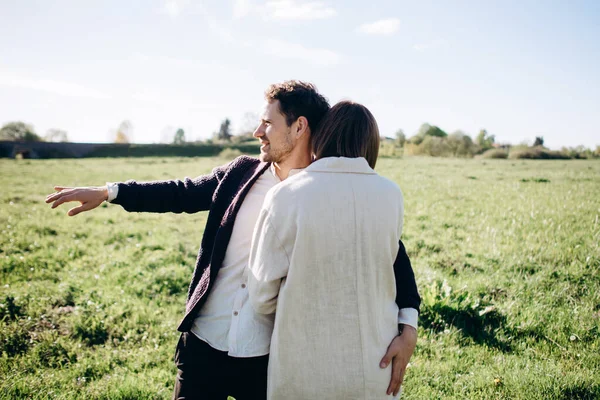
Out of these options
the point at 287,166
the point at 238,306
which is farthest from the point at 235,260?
the point at 287,166

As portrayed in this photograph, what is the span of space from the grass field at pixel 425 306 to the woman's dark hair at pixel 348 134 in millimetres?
2459

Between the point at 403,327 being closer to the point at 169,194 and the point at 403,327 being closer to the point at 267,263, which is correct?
the point at 267,263

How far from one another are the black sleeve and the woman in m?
0.30

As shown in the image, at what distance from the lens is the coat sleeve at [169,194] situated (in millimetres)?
2342

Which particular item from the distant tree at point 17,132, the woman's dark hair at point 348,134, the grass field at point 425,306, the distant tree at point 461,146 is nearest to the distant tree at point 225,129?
the distant tree at point 17,132

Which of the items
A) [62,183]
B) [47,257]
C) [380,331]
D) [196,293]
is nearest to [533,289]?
[380,331]

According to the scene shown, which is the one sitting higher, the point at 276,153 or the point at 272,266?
the point at 276,153

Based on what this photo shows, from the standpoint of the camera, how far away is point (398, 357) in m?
1.79

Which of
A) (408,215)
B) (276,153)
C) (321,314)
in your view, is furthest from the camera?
(408,215)

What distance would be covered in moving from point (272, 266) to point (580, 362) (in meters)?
3.37

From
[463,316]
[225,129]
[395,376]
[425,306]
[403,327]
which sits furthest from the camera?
[225,129]

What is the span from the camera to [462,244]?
6742mm

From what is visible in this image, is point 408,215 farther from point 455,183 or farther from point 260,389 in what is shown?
point 260,389

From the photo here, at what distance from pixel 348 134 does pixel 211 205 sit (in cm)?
99
